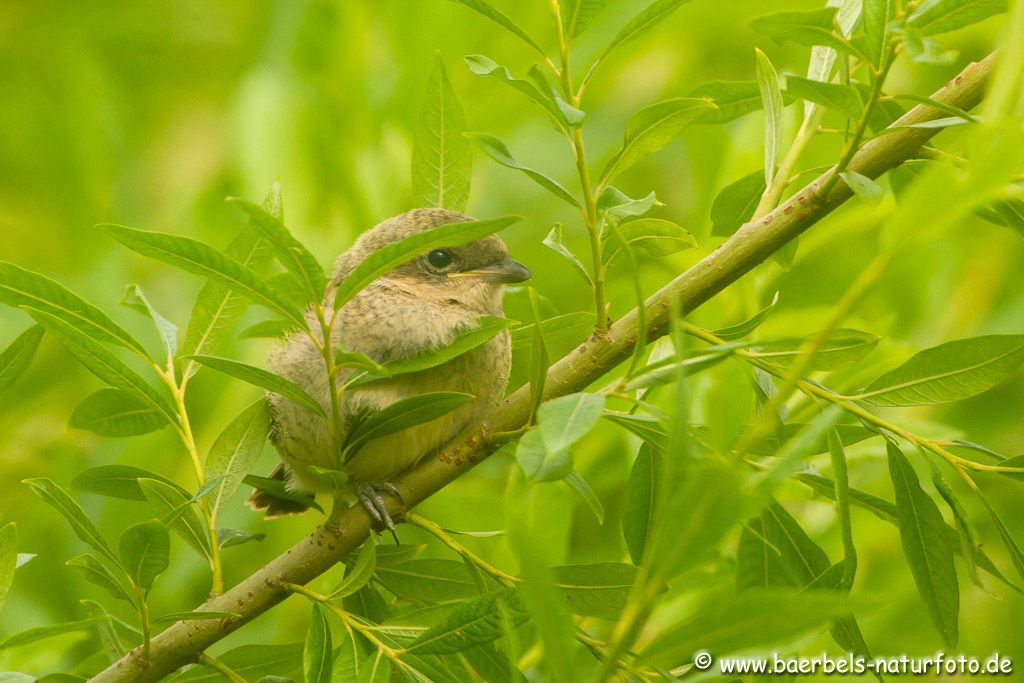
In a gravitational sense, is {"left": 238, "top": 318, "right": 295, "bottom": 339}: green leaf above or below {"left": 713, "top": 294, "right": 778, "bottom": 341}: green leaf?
below

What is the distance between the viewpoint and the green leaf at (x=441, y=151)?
7.97 ft

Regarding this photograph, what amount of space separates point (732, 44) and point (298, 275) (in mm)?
3813

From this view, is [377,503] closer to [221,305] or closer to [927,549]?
[221,305]

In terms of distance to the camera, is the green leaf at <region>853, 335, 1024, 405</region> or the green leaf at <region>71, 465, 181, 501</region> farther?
the green leaf at <region>71, 465, 181, 501</region>

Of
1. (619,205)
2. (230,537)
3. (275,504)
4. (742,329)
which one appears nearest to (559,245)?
(619,205)

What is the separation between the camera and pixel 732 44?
17.2 feet

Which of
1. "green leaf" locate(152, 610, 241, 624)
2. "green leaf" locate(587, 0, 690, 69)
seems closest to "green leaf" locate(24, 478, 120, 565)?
"green leaf" locate(152, 610, 241, 624)

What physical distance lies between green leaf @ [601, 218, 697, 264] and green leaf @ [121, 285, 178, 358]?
88 centimetres

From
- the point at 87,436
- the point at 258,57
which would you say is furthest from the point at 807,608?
the point at 258,57

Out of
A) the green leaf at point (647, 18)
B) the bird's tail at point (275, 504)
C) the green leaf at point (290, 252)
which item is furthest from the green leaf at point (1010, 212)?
the bird's tail at point (275, 504)

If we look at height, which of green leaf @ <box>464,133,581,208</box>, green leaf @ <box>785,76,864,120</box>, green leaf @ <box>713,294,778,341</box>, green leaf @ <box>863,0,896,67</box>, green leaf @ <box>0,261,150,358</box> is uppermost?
green leaf @ <box>863,0,896,67</box>

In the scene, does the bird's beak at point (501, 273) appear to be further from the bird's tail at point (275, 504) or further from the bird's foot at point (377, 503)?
the bird's foot at point (377, 503)

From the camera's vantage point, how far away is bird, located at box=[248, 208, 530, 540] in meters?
2.67

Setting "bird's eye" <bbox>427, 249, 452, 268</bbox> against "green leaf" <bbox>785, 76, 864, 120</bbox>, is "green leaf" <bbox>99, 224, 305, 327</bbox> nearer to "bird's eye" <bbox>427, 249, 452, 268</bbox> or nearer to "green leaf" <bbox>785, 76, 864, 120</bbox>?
"green leaf" <bbox>785, 76, 864, 120</bbox>
